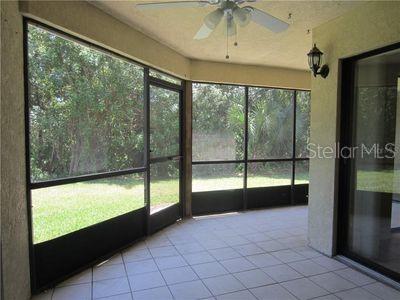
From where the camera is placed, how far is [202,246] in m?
3.49

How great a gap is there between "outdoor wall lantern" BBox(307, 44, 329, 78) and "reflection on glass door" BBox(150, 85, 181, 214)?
1.94m

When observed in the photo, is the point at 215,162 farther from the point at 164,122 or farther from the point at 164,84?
the point at 164,84

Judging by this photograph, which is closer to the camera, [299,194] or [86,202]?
[86,202]

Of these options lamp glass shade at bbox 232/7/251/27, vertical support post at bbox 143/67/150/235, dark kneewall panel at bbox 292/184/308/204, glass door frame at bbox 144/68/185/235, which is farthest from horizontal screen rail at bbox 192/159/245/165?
lamp glass shade at bbox 232/7/251/27

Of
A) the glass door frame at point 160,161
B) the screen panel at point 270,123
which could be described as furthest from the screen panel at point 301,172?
the glass door frame at point 160,161

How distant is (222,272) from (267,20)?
7.26 feet

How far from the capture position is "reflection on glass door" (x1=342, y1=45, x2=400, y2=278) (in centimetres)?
272

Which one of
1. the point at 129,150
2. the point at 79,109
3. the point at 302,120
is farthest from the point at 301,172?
the point at 79,109

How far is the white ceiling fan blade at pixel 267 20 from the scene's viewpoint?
194 cm

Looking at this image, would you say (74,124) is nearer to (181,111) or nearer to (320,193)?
(181,111)

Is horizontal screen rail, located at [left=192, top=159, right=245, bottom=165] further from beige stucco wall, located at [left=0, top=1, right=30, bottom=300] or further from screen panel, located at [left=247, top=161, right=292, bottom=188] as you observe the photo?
beige stucco wall, located at [left=0, top=1, right=30, bottom=300]

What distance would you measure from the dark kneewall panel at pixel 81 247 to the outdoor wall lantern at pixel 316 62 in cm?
261

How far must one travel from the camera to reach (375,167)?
2.90 meters

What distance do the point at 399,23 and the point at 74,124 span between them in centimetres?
293
